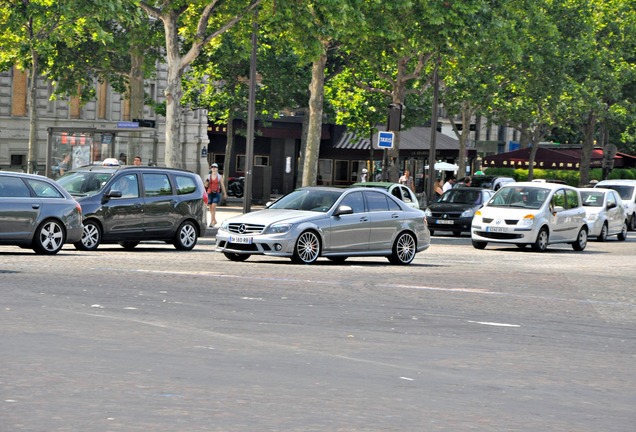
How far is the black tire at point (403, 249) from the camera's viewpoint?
2323 cm

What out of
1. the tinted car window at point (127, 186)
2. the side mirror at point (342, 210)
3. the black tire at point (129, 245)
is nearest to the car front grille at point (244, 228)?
the side mirror at point (342, 210)

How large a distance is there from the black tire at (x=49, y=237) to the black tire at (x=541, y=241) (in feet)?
41.7

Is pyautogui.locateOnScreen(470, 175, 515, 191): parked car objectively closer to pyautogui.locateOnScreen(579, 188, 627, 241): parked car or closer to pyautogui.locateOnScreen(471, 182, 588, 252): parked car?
pyautogui.locateOnScreen(579, 188, 627, 241): parked car

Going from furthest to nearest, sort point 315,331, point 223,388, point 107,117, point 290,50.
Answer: point 107,117, point 290,50, point 315,331, point 223,388

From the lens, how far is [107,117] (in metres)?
59.9

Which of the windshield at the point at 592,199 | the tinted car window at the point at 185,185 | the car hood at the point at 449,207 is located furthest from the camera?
the windshield at the point at 592,199

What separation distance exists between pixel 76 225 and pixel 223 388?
13913mm

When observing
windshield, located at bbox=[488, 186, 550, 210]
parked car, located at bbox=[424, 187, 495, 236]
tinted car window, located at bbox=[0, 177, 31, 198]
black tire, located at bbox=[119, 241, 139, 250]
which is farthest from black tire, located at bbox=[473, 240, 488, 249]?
tinted car window, located at bbox=[0, 177, 31, 198]

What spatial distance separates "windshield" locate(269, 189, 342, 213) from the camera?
875 inches

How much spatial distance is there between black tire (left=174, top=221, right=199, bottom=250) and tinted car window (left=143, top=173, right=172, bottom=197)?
76cm

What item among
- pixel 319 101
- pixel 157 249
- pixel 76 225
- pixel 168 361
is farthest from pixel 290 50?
pixel 168 361

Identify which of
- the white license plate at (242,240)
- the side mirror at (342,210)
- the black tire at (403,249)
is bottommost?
the black tire at (403,249)

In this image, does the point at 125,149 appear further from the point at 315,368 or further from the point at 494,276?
the point at 315,368

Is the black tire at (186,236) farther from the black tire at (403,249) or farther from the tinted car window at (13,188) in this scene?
the tinted car window at (13,188)
